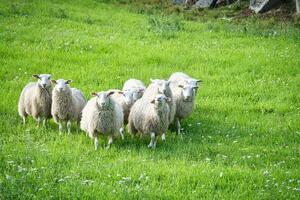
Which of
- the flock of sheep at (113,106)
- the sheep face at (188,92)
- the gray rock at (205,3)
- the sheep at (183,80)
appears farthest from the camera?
the gray rock at (205,3)

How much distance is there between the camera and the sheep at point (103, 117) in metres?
11.2

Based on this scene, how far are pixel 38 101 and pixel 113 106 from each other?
201 cm

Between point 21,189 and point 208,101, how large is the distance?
7.36m

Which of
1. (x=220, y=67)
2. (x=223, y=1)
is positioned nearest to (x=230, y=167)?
(x=220, y=67)

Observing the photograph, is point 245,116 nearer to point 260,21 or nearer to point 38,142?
point 38,142

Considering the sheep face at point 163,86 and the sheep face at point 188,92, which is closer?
the sheep face at point 163,86

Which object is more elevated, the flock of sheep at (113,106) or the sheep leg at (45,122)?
the flock of sheep at (113,106)

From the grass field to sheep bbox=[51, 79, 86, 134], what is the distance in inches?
17.2

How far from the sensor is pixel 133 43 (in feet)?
64.3

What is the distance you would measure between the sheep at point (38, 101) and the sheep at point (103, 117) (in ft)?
4.86

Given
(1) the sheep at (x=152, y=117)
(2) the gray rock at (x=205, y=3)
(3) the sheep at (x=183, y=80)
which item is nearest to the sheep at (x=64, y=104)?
(1) the sheep at (x=152, y=117)

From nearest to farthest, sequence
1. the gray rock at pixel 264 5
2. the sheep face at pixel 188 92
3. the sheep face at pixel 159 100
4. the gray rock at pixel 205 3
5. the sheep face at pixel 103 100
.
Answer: the sheep face at pixel 103 100
the sheep face at pixel 159 100
the sheep face at pixel 188 92
the gray rock at pixel 264 5
the gray rock at pixel 205 3

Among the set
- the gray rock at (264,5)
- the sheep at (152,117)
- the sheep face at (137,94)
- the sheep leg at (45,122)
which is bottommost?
the sheep leg at (45,122)

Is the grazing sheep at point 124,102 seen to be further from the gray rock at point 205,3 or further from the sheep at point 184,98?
the gray rock at point 205,3
